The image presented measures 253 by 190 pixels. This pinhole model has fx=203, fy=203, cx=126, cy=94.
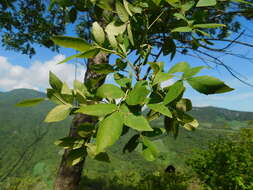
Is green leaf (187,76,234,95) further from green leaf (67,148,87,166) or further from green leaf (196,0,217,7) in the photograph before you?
green leaf (67,148,87,166)

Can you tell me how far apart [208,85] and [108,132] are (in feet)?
0.69

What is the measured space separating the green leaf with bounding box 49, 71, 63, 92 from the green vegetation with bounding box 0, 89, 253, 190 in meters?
0.13

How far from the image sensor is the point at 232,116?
12550cm

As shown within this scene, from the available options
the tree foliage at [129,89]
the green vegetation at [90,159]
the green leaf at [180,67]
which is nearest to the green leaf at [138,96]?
the tree foliage at [129,89]

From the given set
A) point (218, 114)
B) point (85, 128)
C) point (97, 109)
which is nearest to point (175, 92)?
point (97, 109)

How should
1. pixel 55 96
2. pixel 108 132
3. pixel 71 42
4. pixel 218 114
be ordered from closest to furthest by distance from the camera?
pixel 108 132, pixel 71 42, pixel 55 96, pixel 218 114

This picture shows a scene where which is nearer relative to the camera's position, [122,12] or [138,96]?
[138,96]

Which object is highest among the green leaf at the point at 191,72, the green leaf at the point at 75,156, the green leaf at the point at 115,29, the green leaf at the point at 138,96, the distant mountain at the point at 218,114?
the green leaf at the point at 115,29

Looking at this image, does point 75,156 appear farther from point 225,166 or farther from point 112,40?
point 225,166

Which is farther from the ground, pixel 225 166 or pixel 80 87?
pixel 80 87

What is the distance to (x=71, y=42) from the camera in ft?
1.32

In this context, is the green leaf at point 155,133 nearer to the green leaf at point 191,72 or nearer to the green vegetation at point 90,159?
the green vegetation at point 90,159

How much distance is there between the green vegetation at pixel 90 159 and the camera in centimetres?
514

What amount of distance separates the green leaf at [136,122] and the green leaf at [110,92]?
83 millimetres
